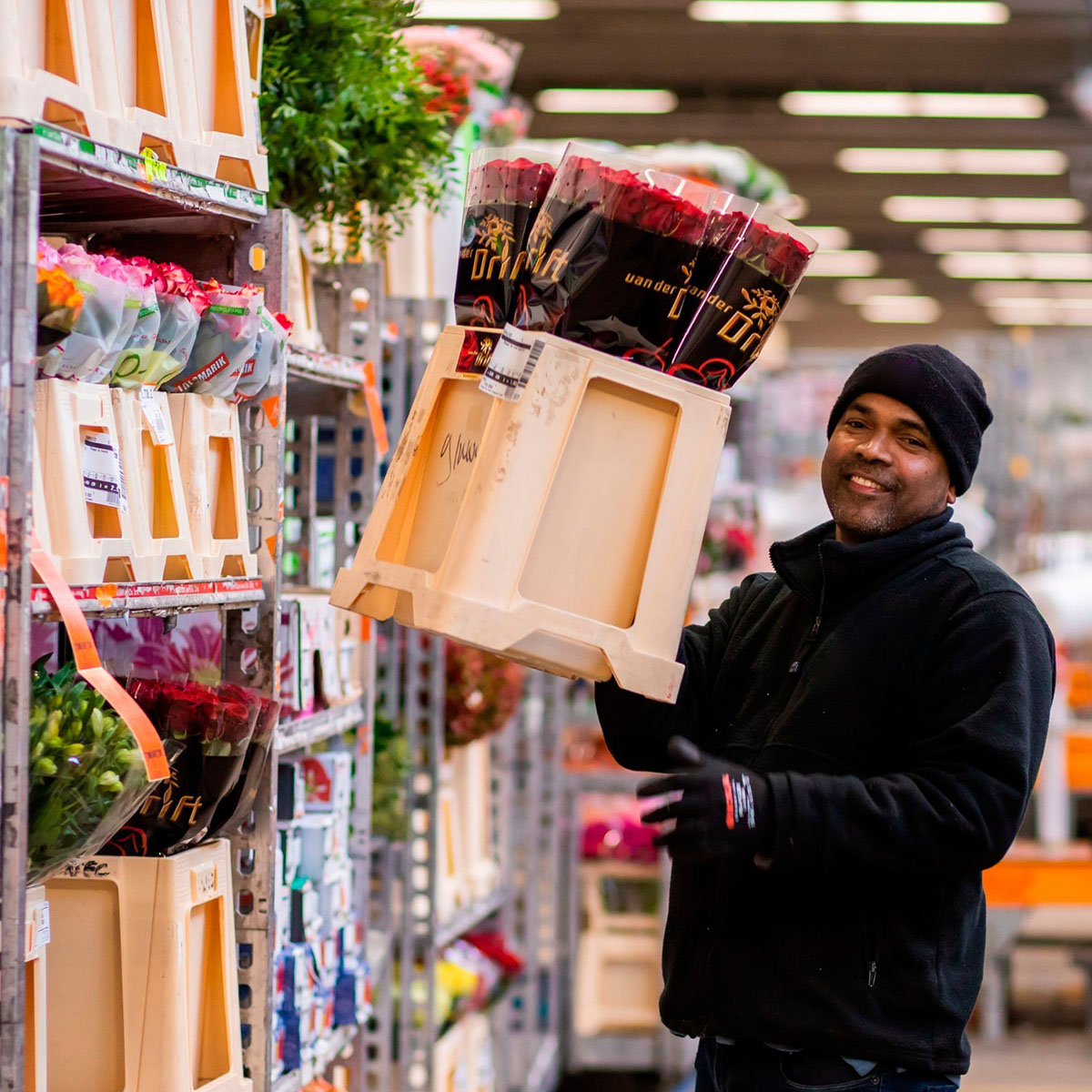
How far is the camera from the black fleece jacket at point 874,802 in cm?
196

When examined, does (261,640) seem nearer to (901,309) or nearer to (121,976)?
(121,976)

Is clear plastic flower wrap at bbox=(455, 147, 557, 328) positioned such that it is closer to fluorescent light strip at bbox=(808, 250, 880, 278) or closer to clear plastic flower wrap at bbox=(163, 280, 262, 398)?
clear plastic flower wrap at bbox=(163, 280, 262, 398)

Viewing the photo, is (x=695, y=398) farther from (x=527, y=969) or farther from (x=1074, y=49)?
(x=1074, y=49)

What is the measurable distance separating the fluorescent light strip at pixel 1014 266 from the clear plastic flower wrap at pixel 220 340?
14667mm

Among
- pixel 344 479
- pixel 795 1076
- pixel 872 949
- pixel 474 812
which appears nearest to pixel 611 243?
pixel 872 949

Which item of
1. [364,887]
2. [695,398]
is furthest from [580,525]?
[364,887]

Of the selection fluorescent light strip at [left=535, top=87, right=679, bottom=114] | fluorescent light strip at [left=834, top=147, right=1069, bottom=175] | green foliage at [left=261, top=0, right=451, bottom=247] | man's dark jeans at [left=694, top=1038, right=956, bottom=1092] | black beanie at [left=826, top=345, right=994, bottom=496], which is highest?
fluorescent light strip at [left=535, top=87, right=679, bottom=114]

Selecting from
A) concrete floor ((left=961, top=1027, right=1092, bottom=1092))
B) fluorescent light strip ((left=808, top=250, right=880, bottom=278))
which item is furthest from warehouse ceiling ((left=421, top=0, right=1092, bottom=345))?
concrete floor ((left=961, top=1027, right=1092, bottom=1092))

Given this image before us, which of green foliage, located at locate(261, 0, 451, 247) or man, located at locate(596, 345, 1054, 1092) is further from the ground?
green foliage, located at locate(261, 0, 451, 247)

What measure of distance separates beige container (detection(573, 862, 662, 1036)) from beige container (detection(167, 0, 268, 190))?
3.80 meters

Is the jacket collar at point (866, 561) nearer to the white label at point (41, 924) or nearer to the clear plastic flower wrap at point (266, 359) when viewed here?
the clear plastic flower wrap at point (266, 359)

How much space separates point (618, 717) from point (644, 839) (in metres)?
3.37

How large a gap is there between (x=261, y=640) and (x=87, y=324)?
72 cm

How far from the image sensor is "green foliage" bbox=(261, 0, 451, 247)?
261 cm
